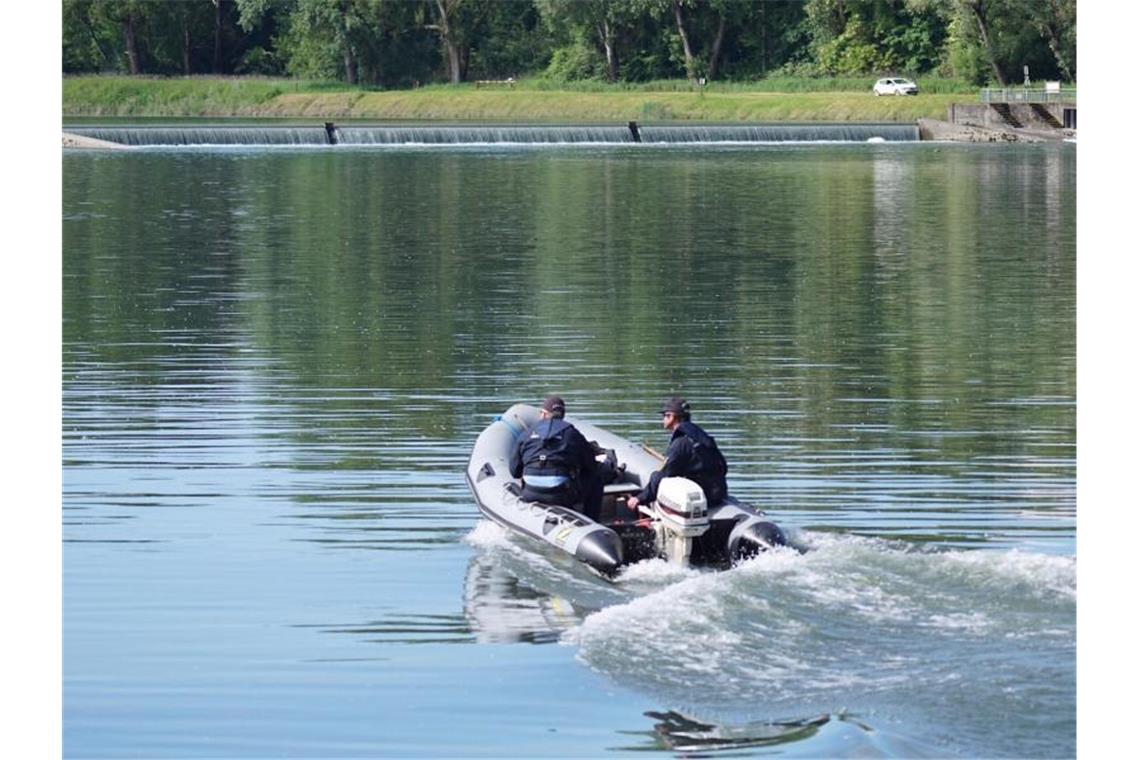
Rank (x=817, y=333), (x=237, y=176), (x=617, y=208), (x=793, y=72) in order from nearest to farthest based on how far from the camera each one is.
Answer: (x=817, y=333) → (x=617, y=208) → (x=237, y=176) → (x=793, y=72)

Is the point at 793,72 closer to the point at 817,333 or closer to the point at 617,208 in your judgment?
the point at 617,208

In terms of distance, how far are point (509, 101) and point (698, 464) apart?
272ft

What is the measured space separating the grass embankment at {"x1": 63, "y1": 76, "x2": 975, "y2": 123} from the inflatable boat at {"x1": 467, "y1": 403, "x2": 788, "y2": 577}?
6948cm

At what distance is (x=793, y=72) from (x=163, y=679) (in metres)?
89.0

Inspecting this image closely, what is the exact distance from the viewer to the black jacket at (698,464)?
16969mm

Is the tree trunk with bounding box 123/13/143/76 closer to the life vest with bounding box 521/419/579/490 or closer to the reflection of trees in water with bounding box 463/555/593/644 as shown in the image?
the life vest with bounding box 521/419/579/490

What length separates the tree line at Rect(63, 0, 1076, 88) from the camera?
97400 mm

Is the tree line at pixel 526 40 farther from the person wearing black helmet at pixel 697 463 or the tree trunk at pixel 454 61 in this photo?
the person wearing black helmet at pixel 697 463

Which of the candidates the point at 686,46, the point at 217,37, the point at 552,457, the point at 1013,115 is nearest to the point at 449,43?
the point at 686,46

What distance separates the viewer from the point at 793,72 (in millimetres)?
99938

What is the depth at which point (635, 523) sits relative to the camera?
17.3 metres

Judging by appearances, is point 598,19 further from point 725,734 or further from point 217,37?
point 725,734

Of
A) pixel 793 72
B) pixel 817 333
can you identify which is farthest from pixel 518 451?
pixel 793 72

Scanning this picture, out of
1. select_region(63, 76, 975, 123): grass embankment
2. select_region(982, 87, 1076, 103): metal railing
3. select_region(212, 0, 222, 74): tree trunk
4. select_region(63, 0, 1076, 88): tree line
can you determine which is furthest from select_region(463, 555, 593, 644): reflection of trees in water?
select_region(212, 0, 222, 74): tree trunk
